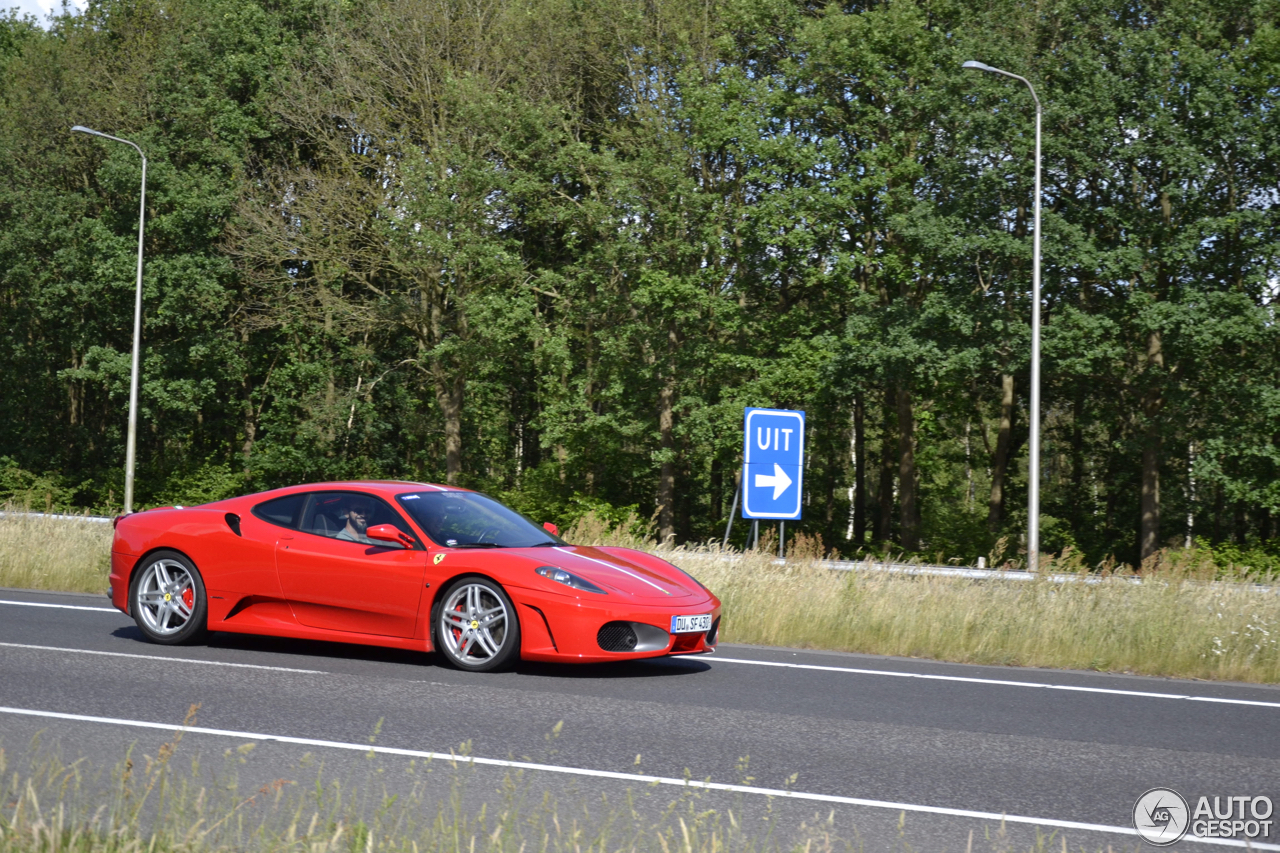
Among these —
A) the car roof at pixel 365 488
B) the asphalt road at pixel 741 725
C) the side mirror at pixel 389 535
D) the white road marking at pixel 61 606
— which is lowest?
the white road marking at pixel 61 606

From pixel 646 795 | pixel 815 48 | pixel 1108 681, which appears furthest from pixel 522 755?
pixel 815 48

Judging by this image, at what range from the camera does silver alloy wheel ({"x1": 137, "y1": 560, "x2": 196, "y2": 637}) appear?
10.5 m

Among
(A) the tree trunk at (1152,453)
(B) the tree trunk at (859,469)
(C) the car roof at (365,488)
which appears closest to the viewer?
(C) the car roof at (365,488)

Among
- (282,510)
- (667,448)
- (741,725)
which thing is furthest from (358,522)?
(667,448)

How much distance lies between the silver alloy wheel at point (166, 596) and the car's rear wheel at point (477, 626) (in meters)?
2.37

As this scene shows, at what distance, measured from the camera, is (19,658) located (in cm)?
982

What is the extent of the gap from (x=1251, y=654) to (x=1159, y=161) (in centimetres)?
2139

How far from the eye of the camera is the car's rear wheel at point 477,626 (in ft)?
30.5

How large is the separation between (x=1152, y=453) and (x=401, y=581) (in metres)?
26.6

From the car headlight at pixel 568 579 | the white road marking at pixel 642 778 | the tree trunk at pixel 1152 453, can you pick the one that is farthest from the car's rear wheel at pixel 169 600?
the tree trunk at pixel 1152 453

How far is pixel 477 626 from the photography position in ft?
30.8

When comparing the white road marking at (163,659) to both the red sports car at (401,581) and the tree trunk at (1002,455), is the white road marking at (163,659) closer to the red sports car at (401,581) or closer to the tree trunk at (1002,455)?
the red sports car at (401,581)

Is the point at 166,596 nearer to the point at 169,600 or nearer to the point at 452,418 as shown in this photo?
the point at 169,600

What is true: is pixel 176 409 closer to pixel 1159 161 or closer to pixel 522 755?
pixel 1159 161
